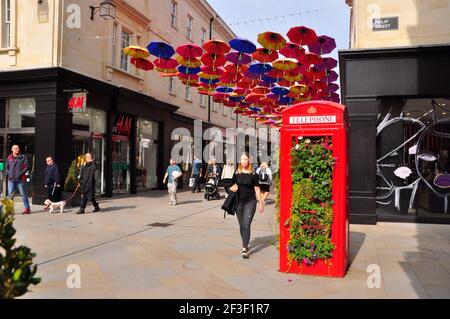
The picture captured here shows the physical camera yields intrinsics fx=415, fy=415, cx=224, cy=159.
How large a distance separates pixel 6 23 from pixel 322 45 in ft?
36.2

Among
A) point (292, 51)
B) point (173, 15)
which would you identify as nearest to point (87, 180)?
point (292, 51)

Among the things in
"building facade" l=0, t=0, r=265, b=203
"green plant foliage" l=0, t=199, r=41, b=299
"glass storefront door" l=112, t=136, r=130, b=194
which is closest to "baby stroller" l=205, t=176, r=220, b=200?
"building facade" l=0, t=0, r=265, b=203

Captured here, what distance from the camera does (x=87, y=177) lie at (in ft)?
40.2

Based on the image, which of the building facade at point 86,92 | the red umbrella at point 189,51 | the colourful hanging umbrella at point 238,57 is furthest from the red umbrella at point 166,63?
the building facade at point 86,92

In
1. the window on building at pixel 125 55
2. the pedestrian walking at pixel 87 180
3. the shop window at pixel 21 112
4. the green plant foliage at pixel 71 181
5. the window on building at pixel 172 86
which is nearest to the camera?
the pedestrian walking at pixel 87 180

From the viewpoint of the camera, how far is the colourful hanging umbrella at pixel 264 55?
11.3 metres

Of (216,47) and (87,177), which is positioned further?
(87,177)

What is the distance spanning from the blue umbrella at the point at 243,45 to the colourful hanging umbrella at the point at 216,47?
0.21m

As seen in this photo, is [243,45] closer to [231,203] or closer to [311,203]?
[231,203]

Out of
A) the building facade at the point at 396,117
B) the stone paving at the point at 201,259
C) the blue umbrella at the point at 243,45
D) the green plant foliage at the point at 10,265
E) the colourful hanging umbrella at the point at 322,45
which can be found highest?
the colourful hanging umbrella at the point at 322,45

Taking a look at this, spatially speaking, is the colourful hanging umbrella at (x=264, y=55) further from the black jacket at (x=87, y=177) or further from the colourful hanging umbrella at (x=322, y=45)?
the black jacket at (x=87, y=177)

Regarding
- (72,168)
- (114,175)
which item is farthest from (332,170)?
(114,175)

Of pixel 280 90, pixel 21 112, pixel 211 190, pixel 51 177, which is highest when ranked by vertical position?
pixel 280 90

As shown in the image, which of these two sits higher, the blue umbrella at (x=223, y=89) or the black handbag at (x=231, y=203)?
the blue umbrella at (x=223, y=89)
